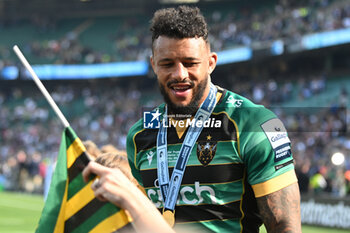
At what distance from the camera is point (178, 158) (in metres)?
2.75

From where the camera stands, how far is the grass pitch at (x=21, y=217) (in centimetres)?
1265

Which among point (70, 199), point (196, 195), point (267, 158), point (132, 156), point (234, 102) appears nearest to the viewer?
point (70, 199)

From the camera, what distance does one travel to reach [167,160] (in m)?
2.79

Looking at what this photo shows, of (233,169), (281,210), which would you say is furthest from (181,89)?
(281,210)

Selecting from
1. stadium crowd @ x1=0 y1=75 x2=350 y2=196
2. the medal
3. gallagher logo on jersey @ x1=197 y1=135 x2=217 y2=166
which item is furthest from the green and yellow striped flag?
stadium crowd @ x1=0 y1=75 x2=350 y2=196

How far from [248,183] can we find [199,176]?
244 millimetres

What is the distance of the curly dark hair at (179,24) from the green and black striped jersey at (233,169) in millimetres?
408

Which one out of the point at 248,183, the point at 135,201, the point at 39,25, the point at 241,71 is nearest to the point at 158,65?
the point at 248,183

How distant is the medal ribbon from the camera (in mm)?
2693

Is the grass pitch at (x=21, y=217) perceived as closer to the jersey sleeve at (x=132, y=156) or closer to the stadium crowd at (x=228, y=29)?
the jersey sleeve at (x=132, y=156)

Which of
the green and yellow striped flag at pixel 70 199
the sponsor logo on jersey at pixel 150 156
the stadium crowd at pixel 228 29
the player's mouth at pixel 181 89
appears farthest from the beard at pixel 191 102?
the stadium crowd at pixel 228 29

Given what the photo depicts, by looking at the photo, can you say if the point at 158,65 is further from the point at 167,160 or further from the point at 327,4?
the point at 327,4

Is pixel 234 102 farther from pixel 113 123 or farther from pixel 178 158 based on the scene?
pixel 113 123

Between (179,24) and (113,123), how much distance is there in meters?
28.8
